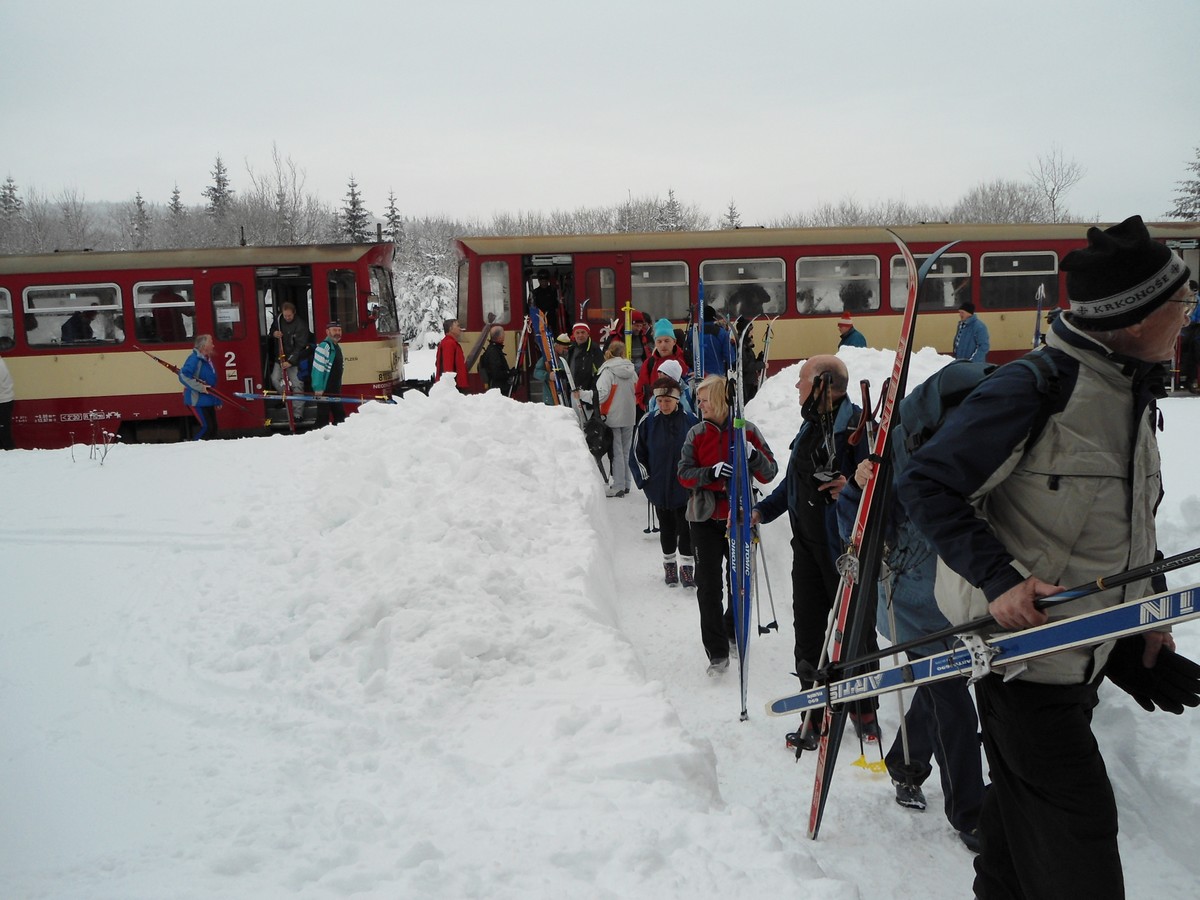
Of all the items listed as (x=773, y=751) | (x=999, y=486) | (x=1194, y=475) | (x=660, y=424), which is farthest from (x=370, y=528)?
(x=1194, y=475)

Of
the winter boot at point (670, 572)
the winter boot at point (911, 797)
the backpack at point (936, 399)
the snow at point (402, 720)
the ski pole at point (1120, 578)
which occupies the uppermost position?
the backpack at point (936, 399)

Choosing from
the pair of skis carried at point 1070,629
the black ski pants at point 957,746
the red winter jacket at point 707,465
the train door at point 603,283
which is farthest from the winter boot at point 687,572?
the train door at point 603,283

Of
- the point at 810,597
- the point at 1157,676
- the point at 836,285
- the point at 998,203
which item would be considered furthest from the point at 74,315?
the point at 998,203

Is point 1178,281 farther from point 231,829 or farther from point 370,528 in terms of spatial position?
point 370,528

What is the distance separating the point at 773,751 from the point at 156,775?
302cm

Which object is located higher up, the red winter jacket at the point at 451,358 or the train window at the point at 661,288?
the train window at the point at 661,288

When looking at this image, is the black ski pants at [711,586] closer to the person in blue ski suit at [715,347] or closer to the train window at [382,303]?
the person in blue ski suit at [715,347]

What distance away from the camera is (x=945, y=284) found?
50.8 feet

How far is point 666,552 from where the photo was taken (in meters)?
7.68

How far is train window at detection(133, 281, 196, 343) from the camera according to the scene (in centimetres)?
1381

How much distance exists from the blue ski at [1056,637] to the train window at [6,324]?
15.1 m

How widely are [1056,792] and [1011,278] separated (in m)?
15.0

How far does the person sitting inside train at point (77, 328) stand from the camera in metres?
13.7

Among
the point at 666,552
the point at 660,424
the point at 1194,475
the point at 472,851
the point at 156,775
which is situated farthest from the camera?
the point at 666,552
